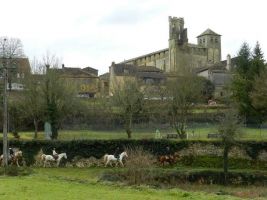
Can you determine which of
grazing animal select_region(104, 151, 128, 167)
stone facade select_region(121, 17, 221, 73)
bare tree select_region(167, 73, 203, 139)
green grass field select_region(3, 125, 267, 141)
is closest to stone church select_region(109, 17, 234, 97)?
stone facade select_region(121, 17, 221, 73)

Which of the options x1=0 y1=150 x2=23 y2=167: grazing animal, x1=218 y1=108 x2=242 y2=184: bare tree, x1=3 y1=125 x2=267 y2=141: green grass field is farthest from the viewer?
x1=3 y1=125 x2=267 y2=141: green grass field

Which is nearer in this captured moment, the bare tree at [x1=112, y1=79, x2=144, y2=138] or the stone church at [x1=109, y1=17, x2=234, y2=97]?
the bare tree at [x1=112, y1=79, x2=144, y2=138]

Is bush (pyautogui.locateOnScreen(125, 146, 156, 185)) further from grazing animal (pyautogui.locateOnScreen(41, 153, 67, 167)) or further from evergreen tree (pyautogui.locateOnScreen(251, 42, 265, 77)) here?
evergreen tree (pyautogui.locateOnScreen(251, 42, 265, 77))

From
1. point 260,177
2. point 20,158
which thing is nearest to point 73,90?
point 20,158

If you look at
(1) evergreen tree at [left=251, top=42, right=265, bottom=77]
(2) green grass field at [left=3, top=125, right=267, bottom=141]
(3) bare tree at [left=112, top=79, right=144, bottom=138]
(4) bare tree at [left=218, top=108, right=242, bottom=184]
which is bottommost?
(2) green grass field at [left=3, top=125, right=267, bottom=141]

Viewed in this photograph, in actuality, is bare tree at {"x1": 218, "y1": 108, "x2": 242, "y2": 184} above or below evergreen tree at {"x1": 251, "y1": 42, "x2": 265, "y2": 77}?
below

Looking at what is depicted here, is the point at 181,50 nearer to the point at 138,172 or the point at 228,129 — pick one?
the point at 228,129

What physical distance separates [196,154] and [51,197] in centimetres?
2784

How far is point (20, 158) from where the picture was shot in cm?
4403

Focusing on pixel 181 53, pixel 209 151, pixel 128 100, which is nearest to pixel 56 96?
pixel 128 100

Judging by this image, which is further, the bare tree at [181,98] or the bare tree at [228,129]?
the bare tree at [181,98]

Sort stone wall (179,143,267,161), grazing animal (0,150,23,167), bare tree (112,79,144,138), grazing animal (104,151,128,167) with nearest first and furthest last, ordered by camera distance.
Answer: grazing animal (104,151,128,167) < grazing animal (0,150,23,167) < stone wall (179,143,267,161) < bare tree (112,79,144,138)

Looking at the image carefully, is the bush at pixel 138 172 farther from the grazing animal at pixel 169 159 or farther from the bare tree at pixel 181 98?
the bare tree at pixel 181 98

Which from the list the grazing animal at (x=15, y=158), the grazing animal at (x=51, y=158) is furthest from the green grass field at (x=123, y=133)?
the grazing animal at (x=15, y=158)
